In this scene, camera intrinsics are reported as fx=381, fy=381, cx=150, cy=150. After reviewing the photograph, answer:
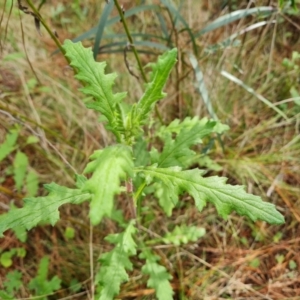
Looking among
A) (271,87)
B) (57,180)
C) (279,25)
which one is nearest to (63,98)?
(57,180)

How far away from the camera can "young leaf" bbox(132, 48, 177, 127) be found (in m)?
1.28

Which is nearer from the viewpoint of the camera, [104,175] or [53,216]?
[104,175]

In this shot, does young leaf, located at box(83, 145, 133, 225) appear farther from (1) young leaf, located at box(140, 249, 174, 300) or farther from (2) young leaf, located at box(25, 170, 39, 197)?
(2) young leaf, located at box(25, 170, 39, 197)

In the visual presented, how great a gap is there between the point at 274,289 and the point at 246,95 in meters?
1.31

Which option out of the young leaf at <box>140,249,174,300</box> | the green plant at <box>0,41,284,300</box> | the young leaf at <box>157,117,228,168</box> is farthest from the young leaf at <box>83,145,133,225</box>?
the young leaf at <box>140,249,174,300</box>

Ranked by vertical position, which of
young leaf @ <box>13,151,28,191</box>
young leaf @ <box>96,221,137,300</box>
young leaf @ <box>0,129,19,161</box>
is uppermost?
young leaf @ <box>0,129,19,161</box>

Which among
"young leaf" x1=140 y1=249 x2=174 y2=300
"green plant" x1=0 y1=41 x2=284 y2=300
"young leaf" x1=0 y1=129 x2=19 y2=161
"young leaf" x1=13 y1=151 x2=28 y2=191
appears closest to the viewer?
"green plant" x1=0 y1=41 x2=284 y2=300

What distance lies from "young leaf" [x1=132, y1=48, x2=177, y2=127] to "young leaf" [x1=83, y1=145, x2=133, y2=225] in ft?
0.91

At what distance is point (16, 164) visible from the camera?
2.30m

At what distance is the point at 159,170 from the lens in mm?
1362

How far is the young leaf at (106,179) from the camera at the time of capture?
0.90 m

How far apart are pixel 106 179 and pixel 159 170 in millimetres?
422

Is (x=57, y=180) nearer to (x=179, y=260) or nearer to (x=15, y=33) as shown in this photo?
(x=179, y=260)

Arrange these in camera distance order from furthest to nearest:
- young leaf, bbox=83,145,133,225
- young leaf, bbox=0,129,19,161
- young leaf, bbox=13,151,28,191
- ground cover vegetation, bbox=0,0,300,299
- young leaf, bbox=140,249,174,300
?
1. young leaf, bbox=13,151,28,191
2. young leaf, bbox=0,129,19,161
3. young leaf, bbox=140,249,174,300
4. ground cover vegetation, bbox=0,0,300,299
5. young leaf, bbox=83,145,133,225
